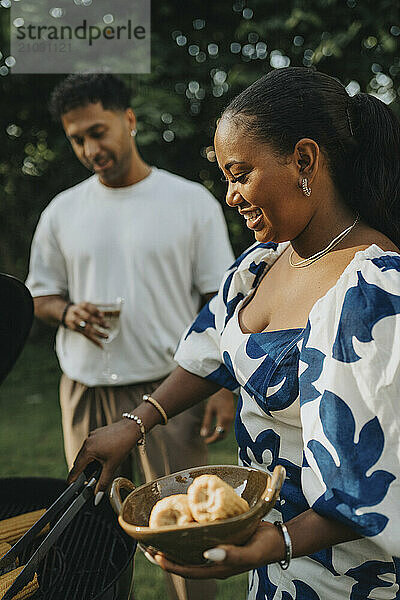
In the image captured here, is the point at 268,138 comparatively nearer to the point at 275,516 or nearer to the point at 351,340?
the point at 351,340

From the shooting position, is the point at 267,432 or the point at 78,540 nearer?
the point at 267,432

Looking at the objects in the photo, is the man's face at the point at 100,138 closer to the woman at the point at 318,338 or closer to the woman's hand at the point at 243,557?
the woman at the point at 318,338

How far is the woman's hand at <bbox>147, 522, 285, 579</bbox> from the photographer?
115 cm

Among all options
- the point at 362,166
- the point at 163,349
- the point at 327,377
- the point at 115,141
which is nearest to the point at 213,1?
the point at 115,141

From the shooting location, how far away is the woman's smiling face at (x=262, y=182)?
1431 millimetres

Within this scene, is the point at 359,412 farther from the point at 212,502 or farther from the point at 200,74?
the point at 200,74

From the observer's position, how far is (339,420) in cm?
125

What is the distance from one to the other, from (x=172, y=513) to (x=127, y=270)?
181 cm

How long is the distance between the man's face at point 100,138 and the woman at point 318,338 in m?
1.37

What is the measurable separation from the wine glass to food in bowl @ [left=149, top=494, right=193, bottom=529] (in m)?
1.51

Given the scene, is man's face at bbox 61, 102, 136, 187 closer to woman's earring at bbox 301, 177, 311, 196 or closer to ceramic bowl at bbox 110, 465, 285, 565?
woman's earring at bbox 301, 177, 311, 196

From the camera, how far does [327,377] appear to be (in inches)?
50.7

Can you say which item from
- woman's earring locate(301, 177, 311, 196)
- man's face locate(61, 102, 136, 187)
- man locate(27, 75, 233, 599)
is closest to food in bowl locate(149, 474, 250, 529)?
woman's earring locate(301, 177, 311, 196)

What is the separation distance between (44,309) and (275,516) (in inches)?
70.0
